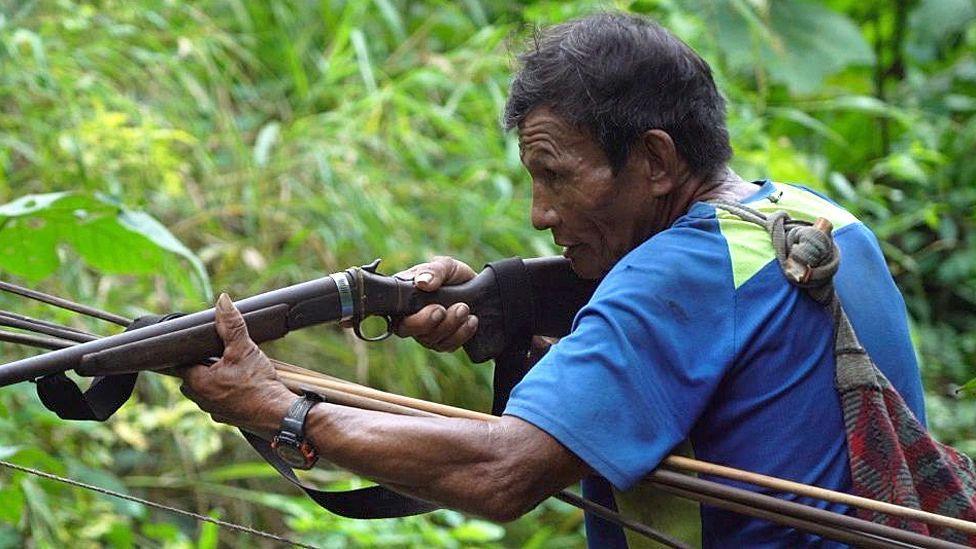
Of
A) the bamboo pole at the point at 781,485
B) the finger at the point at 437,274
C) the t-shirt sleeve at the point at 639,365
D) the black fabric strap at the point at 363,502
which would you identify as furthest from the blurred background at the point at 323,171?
the t-shirt sleeve at the point at 639,365

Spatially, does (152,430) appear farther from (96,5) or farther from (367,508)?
(367,508)

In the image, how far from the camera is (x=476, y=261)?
4688 mm

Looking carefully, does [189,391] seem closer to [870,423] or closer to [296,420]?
[296,420]

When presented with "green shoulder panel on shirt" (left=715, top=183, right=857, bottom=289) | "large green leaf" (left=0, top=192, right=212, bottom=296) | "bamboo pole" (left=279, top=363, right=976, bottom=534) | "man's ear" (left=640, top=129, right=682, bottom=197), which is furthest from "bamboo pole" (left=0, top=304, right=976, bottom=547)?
"large green leaf" (left=0, top=192, right=212, bottom=296)

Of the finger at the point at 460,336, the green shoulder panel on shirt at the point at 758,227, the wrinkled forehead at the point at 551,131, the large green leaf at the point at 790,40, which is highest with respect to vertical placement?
the wrinkled forehead at the point at 551,131

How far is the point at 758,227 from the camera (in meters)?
2.06

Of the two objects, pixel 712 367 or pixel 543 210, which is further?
pixel 543 210

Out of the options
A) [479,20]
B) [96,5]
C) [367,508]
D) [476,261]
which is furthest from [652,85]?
[479,20]

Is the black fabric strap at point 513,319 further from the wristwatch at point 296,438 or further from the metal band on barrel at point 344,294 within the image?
the wristwatch at point 296,438

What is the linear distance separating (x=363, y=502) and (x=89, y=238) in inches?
39.8

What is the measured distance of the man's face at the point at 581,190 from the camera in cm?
219

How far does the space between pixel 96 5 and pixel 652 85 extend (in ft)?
10.5

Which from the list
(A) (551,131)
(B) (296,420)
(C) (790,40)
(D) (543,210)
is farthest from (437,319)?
(C) (790,40)

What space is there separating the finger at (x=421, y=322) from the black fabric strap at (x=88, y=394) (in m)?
0.53
